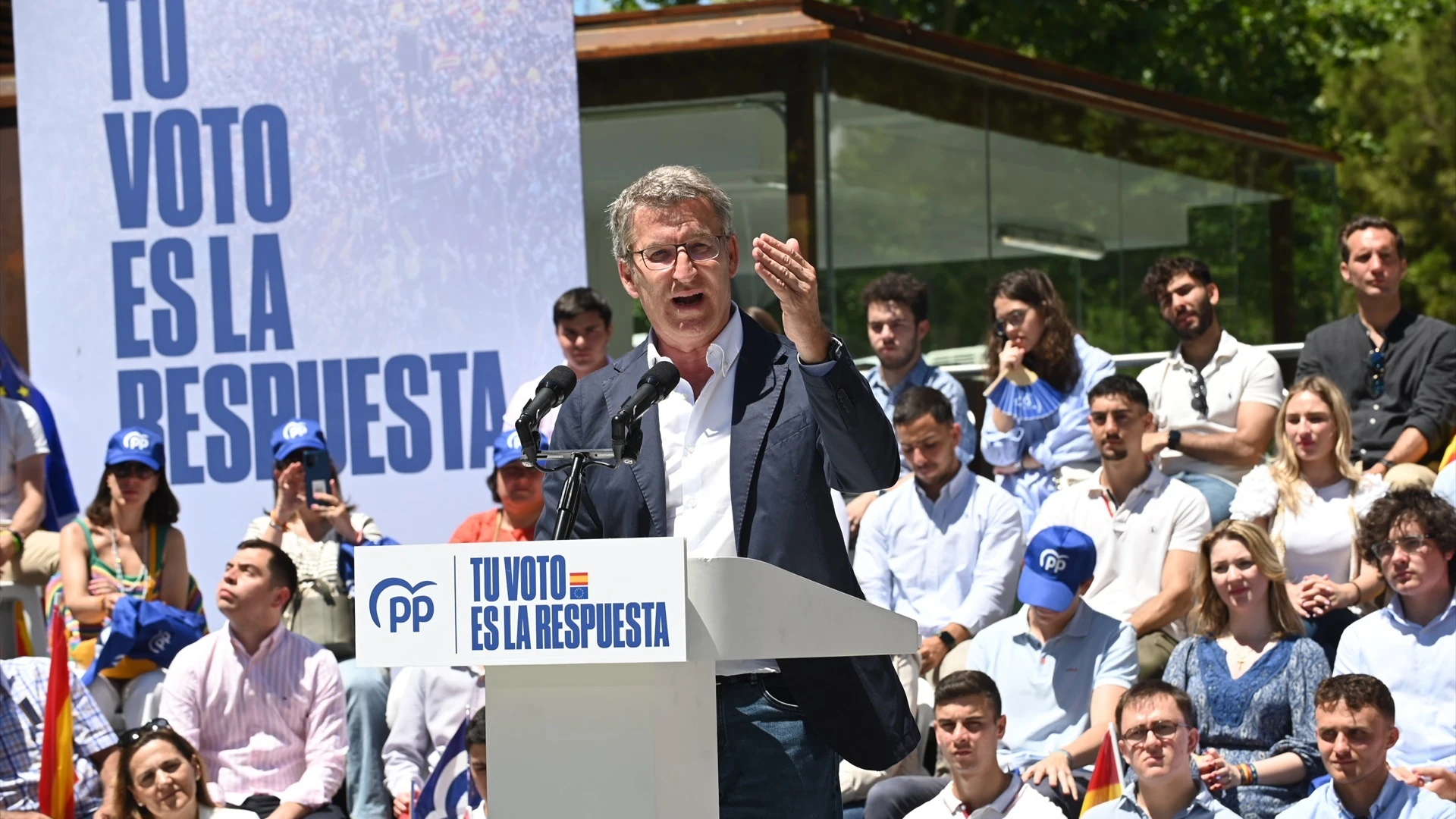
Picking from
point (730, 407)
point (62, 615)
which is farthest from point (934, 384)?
point (730, 407)

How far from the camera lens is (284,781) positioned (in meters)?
6.23

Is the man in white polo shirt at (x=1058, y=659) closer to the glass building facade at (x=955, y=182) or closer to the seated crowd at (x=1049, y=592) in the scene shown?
the seated crowd at (x=1049, y=592)

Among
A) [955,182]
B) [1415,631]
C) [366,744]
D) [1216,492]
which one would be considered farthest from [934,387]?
[955,182]

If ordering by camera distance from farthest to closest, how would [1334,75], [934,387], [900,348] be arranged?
[1334,75]
[900,348]
[934,387]

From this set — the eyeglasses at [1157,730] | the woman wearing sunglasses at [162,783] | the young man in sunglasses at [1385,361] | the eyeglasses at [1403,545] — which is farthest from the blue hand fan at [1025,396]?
the woman wearing sunglasses at [162,783]

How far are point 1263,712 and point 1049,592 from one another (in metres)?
0.79

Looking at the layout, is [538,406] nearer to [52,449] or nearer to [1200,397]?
[1200,397]

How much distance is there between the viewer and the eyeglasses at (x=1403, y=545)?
5668mm

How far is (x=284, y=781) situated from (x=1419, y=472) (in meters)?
4.28

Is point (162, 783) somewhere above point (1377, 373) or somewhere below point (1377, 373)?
below

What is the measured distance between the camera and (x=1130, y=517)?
6.60 m

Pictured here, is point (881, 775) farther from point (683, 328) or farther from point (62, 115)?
point (62, 115)

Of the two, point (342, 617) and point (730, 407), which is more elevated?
point (730, 407)

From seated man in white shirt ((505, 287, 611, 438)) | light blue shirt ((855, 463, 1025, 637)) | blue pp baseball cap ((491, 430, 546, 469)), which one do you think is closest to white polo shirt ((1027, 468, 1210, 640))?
light blue shirt ((855, 463, 1025, 637))
